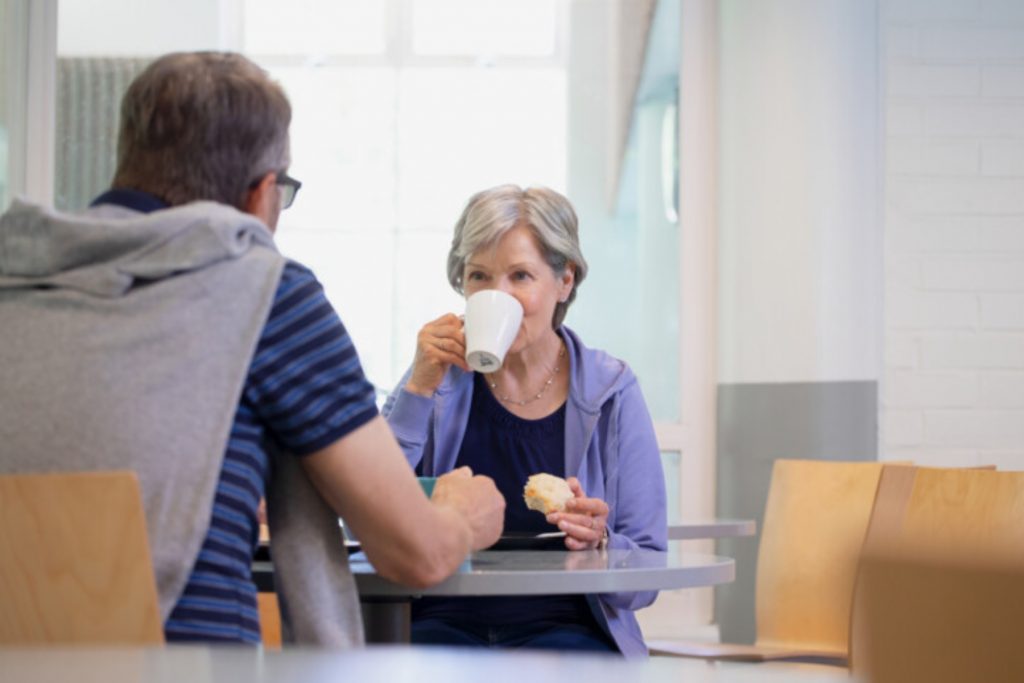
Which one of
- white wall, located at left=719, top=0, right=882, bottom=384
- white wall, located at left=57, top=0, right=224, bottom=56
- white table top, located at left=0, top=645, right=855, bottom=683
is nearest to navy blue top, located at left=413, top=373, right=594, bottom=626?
white table top, located at left=0, top=645, right=855, bottom=683

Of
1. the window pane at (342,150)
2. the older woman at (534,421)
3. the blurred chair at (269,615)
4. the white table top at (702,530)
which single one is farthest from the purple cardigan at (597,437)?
the window pane at (342,150)

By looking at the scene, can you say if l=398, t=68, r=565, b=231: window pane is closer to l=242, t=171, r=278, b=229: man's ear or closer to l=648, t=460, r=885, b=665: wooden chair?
l=648, t=460, r=885, b=665: wooden chair

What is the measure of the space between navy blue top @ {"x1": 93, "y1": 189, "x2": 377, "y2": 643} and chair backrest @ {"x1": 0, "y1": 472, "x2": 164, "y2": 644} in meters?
0.21

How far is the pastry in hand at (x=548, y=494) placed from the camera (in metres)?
1.97

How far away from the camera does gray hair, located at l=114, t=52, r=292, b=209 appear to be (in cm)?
149

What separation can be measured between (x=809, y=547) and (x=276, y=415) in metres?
1.78

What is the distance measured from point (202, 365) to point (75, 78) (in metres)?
3.46

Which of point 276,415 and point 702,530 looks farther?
point 702,530

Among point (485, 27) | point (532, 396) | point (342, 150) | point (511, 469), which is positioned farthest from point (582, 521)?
point (485, 27)

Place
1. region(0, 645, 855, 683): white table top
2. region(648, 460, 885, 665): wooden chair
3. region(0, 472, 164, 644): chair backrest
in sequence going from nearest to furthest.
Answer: region(0, 645, 855, 683): white table top → region(0, 472, 164, 644): chair backrest → region(648, 460, 885, 665): wooden chair

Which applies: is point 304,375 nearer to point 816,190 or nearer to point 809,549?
point 809,549

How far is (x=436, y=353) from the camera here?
2250 millimetres

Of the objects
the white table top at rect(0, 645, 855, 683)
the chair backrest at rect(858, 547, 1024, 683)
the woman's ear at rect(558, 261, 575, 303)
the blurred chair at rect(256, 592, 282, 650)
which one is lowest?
the blurred chair at rect(256, 592, 282, 650)

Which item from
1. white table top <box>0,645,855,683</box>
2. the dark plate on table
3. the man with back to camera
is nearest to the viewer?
white table top <box>0,645,855,683</box>
